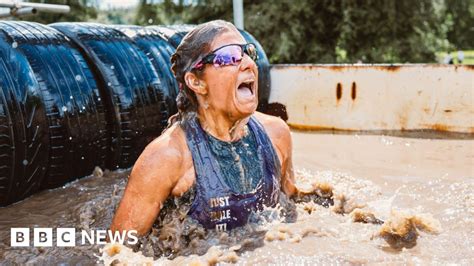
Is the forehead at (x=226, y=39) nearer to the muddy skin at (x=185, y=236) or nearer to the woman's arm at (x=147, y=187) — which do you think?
the woman's arm at (x=147, y=187)

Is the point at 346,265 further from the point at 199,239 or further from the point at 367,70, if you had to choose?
the point at 367,70

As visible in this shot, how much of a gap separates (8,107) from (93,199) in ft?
2.62

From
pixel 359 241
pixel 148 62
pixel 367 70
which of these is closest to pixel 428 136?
pixel 367 70

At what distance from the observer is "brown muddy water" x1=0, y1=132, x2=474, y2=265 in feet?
8.48

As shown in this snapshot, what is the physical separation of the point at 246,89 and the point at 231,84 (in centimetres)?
10

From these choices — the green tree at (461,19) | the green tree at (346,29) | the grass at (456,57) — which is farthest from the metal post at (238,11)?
the green tree at (461,19)

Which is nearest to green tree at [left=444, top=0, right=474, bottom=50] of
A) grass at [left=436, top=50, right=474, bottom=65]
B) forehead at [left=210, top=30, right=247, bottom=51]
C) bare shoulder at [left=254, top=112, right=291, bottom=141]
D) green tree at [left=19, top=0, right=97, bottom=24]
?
grass at [left=436, top=50, right=474, bottom=65]

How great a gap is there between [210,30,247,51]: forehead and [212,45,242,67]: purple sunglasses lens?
35 mm

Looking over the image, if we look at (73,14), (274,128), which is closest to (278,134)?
(274,128)

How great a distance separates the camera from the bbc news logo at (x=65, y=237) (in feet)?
8.89

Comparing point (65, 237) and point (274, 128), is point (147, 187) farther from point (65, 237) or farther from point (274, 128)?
point (274, 128)

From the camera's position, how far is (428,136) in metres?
6.29

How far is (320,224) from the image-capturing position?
301cm

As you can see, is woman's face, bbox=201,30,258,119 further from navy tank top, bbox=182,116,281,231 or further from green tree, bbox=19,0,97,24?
green tree, bbox=19,0,97,24
